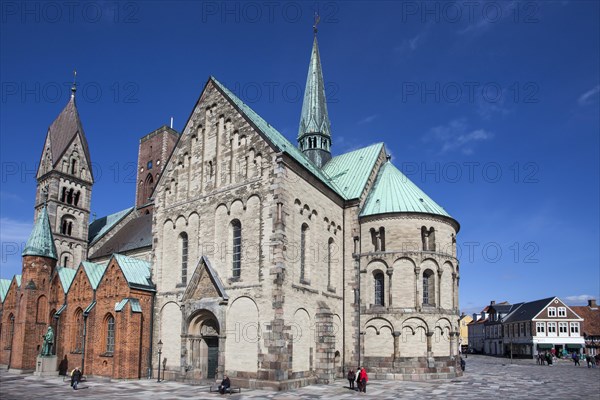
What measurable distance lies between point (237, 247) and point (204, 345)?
21.3 feet

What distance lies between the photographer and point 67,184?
5103 cm

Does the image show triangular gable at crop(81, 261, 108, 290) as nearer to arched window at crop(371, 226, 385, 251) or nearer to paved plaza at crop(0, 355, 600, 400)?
paved plaza at crop(0, 355, 600, 400)

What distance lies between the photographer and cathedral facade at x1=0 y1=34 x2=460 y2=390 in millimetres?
28609

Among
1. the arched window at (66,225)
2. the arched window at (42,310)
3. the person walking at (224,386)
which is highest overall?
the arched window at (66,225)

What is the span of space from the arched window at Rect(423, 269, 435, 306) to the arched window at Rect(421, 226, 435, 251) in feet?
5.46

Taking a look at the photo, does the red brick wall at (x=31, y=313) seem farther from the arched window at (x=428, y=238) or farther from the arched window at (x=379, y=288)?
the arched window at (x=428, y=238)

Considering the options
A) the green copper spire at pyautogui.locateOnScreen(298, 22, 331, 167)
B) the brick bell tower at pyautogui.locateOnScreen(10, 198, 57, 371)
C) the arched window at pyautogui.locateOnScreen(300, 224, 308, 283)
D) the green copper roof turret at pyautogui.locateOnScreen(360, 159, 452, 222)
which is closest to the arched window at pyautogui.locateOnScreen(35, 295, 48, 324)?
the brick bell tower at pyautogui.locateOnScreen(10, 198, 57, 371)

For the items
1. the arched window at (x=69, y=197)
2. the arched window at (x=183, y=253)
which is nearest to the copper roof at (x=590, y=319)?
the arched window at (x=183, y=253)

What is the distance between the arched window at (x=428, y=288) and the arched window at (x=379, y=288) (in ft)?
9.56

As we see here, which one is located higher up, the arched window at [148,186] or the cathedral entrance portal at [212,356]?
the arched window at [148,186]

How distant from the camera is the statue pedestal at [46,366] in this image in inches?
1374

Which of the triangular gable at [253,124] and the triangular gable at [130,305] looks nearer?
the triangular gable at [253,124]

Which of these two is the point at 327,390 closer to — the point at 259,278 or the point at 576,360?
the point at 259,278

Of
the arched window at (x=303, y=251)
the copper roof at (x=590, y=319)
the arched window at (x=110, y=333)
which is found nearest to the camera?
the arched window at (x=303, y=251)
